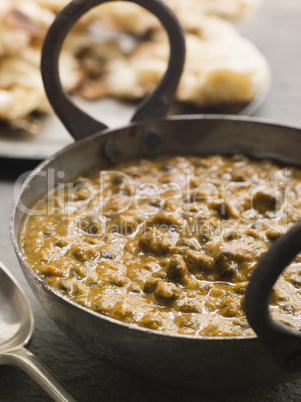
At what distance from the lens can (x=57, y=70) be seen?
84.7 inches

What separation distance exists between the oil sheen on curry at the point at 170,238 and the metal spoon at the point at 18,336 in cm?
21

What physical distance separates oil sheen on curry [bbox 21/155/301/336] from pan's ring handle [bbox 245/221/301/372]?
175mm

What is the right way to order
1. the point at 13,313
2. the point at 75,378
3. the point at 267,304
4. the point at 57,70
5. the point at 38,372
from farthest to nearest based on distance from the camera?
the point at 57,70 < the point at 13,313 < the point at 75,378 < the point at 38,372 < the point at 267,304

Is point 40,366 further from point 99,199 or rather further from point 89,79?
point 89,79

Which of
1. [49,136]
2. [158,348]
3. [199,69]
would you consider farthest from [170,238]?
[199,69]

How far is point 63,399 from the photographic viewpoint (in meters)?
1.59

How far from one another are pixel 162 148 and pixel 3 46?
1594 millimetres

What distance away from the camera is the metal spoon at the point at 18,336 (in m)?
1.65

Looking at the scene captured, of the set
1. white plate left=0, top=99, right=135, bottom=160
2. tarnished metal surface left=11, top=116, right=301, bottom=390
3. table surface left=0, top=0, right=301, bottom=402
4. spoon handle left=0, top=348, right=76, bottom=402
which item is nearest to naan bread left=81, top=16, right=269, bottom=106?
white plate left=0, top=99, right=135, bottom=160

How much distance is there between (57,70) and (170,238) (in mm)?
785

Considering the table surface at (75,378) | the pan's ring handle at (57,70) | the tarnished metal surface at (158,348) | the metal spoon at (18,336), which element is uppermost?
the pan's ring handle at (57,70)

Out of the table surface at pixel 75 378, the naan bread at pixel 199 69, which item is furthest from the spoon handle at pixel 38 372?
the naan bread at pixel 199 69

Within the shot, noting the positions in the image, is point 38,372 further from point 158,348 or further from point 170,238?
point 170,238

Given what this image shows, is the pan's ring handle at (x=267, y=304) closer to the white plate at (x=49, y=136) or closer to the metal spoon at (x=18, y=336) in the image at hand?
the metal spoon at (x=18, y=336)
